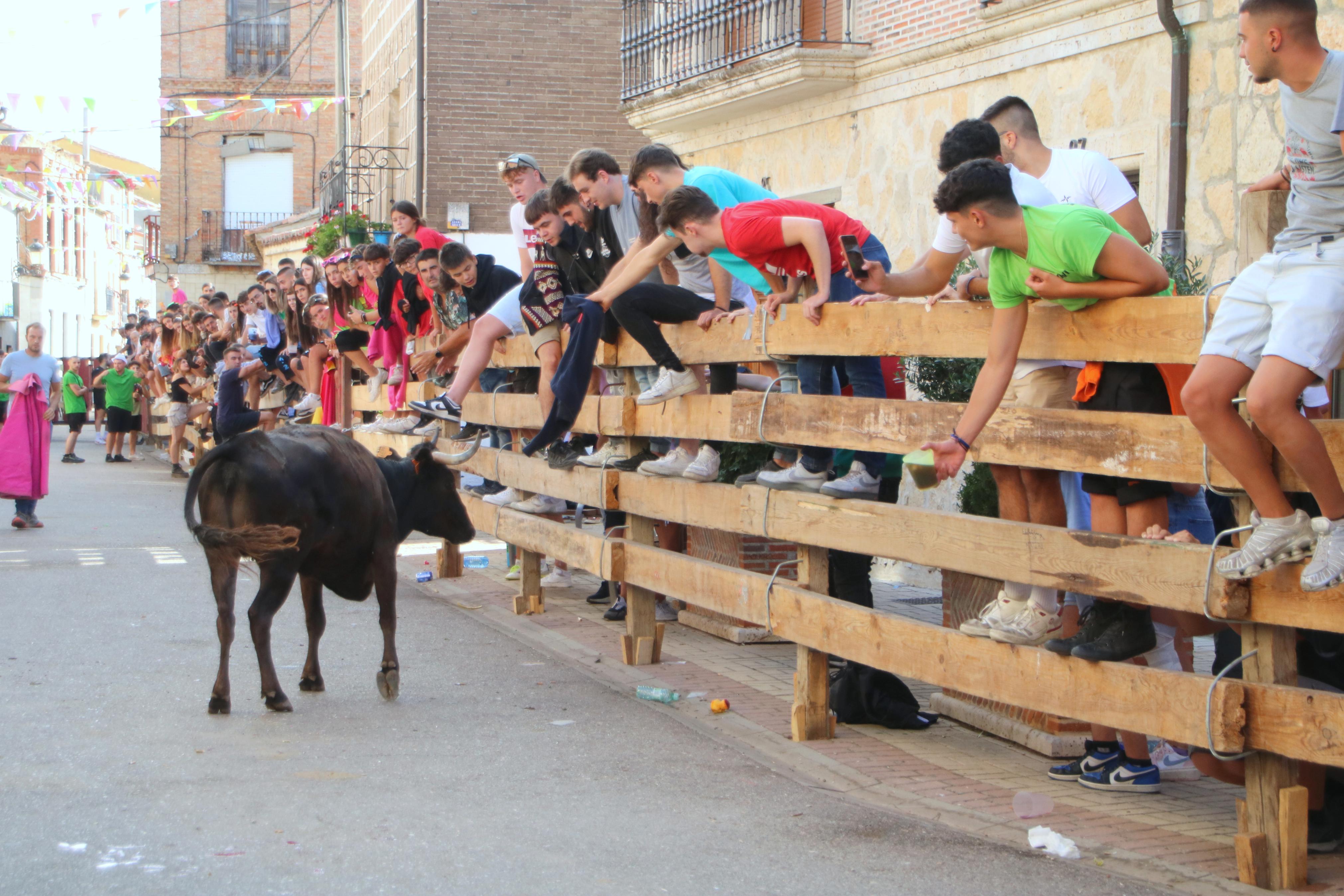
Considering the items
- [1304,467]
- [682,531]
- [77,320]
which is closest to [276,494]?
[682,531]

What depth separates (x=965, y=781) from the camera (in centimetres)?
579

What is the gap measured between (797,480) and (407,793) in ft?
7.37

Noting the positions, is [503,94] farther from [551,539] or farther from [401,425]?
[551,539]

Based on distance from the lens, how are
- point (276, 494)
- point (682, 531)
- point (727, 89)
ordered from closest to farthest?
point (276, 494), point (682, 531), point (727, 89)

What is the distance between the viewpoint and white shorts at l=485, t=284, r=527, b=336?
1009 centimetres

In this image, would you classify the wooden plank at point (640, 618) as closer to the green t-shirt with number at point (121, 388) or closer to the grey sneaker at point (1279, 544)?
the grey sneaker at point (1279, 544)

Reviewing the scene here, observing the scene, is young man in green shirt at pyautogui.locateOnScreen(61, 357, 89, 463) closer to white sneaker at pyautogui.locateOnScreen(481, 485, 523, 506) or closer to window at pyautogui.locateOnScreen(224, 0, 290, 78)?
window at pyautogui.locateOnScreen(224, 0, 290, 78)

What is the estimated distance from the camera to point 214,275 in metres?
45.8

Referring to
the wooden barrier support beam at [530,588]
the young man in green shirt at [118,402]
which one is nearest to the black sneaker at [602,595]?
the wooden barrier support beam at [530,588]

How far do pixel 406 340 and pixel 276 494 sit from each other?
5.82 meters

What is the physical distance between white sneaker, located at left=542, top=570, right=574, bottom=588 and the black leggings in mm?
4225

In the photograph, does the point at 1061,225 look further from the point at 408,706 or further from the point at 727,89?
the point at 727,89

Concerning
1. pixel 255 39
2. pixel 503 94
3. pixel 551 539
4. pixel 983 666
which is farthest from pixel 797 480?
pixel 255 39

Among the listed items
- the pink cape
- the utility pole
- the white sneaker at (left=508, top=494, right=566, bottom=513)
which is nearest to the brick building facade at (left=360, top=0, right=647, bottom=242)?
the utility pole
